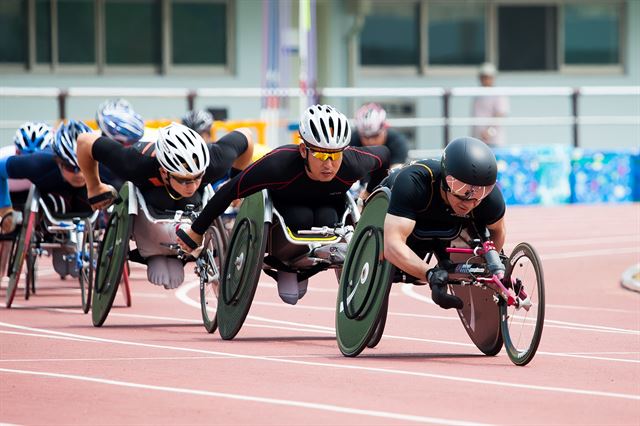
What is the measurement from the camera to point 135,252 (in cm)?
1511

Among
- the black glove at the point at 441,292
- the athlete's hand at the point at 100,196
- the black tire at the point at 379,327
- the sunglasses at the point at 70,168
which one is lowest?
the black tire at the point at 379,327

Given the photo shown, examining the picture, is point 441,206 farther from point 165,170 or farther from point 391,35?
point 391,35

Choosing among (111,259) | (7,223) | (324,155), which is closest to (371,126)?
(7,223)

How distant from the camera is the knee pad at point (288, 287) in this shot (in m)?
13.7

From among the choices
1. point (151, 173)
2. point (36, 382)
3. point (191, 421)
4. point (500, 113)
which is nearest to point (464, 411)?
point (191, 421)

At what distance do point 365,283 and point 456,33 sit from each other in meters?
23.2

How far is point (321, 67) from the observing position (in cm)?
3328

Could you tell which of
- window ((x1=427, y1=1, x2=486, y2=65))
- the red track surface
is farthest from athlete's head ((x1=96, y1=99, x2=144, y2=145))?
window ((x1=427, y1=1, x2=486, y2=65))

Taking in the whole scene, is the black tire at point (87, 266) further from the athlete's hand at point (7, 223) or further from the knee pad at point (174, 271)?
the athlete's hand at point (7, 223)

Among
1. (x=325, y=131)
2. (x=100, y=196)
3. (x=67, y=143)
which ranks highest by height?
(x=325, y=131)

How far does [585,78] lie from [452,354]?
23.6 meters

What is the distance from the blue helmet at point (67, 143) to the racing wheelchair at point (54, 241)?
16.1 inches

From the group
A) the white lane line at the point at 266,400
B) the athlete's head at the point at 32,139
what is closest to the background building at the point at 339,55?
the athlete's head at the point at 32,139

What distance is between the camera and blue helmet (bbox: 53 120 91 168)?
54.2 ft
